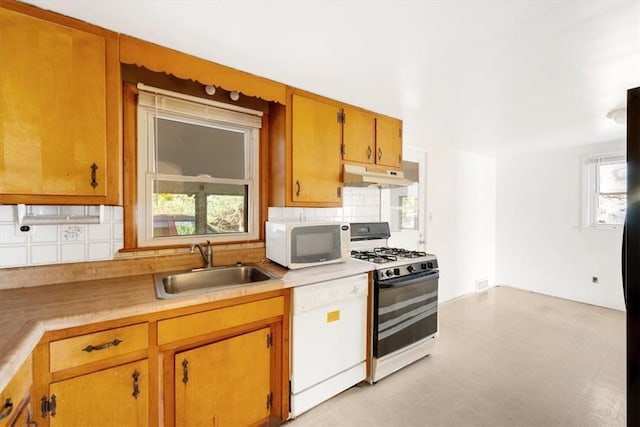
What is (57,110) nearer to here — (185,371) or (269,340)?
(185,371)

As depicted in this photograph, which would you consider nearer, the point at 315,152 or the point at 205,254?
the point at 205,254

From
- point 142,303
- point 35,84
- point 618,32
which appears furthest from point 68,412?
point 618,32

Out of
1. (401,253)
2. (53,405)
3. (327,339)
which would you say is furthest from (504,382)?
(53,405)

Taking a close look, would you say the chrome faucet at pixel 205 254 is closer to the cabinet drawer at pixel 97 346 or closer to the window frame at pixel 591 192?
the cabinet drawer at pixel 97 346

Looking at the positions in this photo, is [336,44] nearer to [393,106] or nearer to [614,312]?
[393,106]

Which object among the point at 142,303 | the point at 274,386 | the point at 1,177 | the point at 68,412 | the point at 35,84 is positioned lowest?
the point at 274,386

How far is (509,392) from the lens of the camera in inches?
81.0

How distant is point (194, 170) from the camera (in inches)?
83.6

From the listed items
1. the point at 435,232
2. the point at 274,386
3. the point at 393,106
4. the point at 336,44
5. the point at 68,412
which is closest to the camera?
the point at 68,412

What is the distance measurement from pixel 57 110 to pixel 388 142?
8.13ft

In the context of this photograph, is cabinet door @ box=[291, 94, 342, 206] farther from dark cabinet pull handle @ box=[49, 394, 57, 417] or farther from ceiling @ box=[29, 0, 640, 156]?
dark cabinet pull handle @ box=[49, 394, 57, 417]

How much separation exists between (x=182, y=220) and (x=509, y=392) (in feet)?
9.40

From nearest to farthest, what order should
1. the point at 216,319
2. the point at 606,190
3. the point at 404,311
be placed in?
1. the point at 216,319
2. the point at 404,311
3. the point at 606,190

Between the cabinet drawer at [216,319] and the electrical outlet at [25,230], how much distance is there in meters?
0.97
